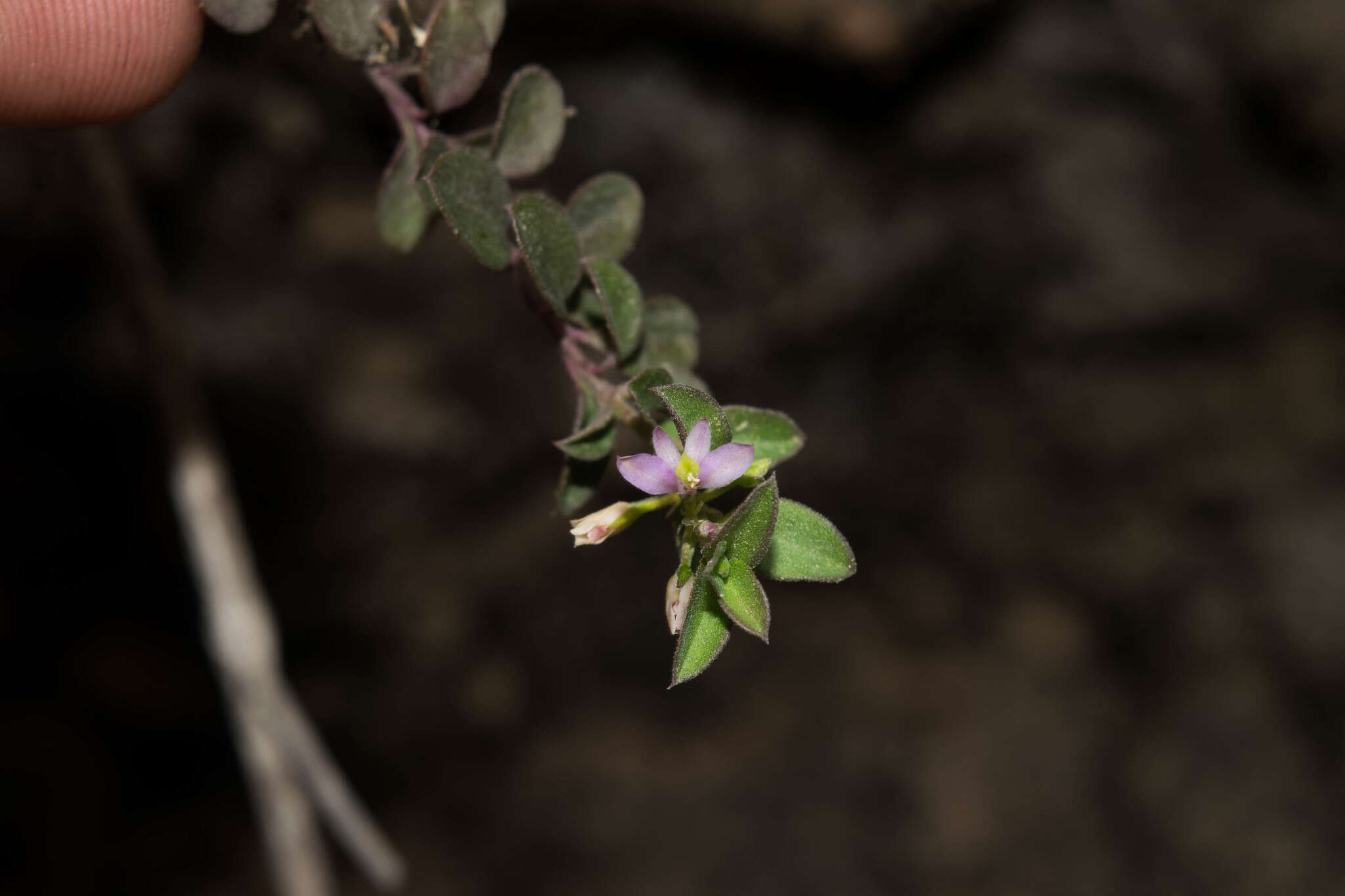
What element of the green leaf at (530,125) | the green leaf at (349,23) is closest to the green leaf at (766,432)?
the green leaf at (530,125)

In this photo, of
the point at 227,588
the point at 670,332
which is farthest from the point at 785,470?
the point at 670,332

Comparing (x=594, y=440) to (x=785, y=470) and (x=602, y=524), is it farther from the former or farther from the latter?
(x=785, y=470)

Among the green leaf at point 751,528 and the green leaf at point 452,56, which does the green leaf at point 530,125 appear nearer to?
the green leaf at point 452,56

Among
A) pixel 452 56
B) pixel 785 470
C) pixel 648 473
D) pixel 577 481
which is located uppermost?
pixel 452 56

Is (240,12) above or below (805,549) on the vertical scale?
above

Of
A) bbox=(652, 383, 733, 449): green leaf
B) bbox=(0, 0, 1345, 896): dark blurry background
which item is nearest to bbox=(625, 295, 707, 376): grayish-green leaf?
bbox=(652, 383, 733, 449): green leaf

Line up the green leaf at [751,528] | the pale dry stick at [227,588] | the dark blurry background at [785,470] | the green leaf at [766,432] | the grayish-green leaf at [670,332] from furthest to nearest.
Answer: the dark blurry background at [785,470], the pale dry stick at [227,588], the grayish-green leaf at [670,332], the green leaf at [766,432], the green leaf at [751,528]
